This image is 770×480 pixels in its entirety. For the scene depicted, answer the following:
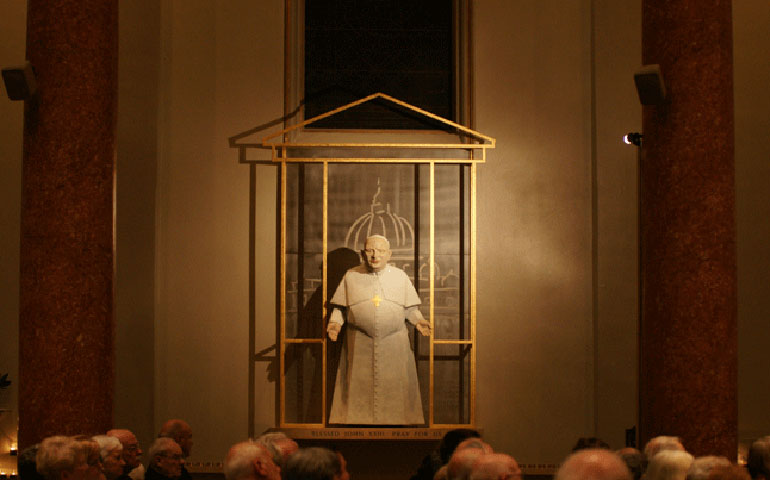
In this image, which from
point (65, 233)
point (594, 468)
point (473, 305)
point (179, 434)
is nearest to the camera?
point (594, 468)

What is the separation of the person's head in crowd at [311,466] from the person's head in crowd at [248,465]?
0.23 metres

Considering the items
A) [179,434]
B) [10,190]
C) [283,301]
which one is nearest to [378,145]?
[283,301]

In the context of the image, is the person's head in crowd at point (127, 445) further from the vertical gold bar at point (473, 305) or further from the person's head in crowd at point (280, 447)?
the vertical gold bar at point (473, 305)

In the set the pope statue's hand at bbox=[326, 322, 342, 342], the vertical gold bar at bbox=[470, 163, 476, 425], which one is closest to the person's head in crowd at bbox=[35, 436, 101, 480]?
the pope statue's hand at bbox=[326, 322, 342, 342]

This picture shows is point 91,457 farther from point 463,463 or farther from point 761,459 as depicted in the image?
point 761,459

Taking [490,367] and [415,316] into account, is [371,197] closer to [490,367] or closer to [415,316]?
[415,316]

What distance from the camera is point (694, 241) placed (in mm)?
6902

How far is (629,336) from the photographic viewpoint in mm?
10328

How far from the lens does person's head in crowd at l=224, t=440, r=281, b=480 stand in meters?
4.17

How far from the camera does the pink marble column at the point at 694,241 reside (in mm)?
6875

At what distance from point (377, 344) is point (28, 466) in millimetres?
5256

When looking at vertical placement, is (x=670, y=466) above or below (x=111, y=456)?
above

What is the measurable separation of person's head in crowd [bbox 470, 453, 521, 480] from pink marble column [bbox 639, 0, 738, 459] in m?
3.26

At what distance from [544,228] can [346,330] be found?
2.24 meters
